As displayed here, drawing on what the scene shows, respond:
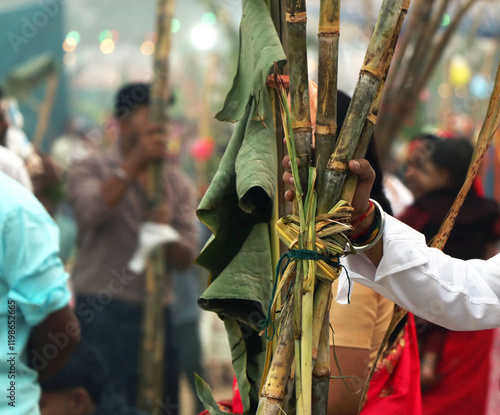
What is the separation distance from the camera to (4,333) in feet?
6.46

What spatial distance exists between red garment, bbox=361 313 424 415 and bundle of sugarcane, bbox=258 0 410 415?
54 cm

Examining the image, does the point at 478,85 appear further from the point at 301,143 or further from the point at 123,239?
the point at 301,143

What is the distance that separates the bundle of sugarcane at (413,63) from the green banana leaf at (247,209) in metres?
2.22

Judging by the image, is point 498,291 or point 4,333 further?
point 4,333

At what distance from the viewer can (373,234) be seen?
4.13 feet

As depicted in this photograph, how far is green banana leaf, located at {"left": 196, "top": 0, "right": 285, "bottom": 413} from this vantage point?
1.31 m

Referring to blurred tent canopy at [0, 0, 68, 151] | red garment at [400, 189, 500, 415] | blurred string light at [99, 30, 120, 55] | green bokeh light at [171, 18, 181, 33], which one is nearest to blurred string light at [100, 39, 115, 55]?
blurred string light at [99, 30, 120, 55]

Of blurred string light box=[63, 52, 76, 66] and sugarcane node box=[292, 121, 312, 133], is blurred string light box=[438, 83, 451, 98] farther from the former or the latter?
sugarcane node box=[292, 121, 312, 133]

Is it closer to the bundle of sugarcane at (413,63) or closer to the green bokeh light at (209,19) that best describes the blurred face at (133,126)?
the bundle of sugarcane at (413,63)

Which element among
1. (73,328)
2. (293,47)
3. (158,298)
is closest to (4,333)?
(73,328)

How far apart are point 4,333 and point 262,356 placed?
0.89 metres

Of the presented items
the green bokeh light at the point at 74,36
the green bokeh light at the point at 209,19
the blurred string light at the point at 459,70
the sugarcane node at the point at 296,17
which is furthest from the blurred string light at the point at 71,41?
the sugarcane node at the point at 296,17

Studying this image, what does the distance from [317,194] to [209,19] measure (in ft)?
17.3

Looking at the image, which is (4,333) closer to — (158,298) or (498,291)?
(498,291)
